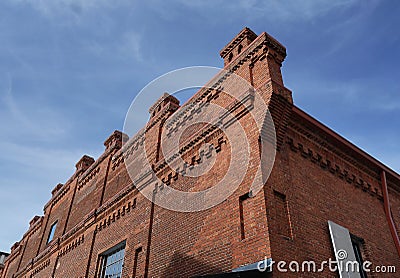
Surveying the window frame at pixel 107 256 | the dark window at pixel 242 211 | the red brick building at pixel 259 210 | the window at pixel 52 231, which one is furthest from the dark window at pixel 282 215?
the window at pixel 52 231

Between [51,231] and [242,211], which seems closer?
[242,211]

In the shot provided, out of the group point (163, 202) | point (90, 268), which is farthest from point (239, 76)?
point (90, 268)

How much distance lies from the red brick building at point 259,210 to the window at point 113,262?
0.11 ft

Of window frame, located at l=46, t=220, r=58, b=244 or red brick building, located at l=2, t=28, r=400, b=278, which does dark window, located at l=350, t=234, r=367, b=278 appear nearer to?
red brick building, located at l=2, t=28, r=400, b=278

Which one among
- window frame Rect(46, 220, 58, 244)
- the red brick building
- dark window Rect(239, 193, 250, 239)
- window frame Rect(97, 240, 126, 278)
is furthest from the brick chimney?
dark window Rect(239, 193, 250, 239)

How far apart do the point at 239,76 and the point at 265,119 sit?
6.17 ft

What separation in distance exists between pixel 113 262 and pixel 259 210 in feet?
21.5

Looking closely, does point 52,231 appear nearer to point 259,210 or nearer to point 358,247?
point 259,210

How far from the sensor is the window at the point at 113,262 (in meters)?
10.5

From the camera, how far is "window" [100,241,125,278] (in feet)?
34.5

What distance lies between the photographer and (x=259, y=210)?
645cm

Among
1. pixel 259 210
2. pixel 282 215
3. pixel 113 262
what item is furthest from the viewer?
pixel 113 262

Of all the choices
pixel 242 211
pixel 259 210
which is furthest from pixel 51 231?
pixel 259 210

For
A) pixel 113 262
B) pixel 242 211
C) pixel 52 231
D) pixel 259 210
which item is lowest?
pixel 259 210
